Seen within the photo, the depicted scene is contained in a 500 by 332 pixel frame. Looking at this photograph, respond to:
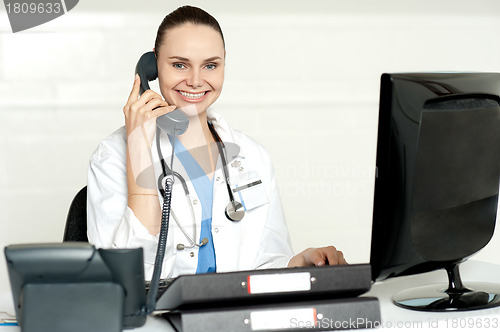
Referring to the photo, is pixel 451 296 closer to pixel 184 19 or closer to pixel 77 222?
pixel 77 222

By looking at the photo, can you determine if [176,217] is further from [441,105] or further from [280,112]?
[280,112]

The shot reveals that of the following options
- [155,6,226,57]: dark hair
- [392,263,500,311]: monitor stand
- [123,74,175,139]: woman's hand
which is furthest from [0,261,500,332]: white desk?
[155,6,226,57]: dark hair

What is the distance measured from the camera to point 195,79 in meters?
2.05

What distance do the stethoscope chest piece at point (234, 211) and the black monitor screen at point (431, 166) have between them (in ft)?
2.49

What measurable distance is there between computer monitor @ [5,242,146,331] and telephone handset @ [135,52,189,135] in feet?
2.64

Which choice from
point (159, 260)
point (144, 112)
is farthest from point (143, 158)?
point (159, 260)

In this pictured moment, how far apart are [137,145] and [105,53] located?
42.1 inches

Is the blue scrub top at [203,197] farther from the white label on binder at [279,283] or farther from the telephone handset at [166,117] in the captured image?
the white label on binder at [279,283]

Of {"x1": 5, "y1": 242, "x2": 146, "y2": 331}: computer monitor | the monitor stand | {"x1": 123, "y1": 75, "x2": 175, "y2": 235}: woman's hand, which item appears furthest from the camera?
{"x1": 123, "y1": 75, "x2": 175, "y2": 235}: woman's hand

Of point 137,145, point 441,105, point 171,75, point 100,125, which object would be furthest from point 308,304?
point 100,125

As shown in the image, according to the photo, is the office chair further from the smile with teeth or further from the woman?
the smile with teeth

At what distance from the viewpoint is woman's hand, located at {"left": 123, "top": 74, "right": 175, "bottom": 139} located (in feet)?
6.10

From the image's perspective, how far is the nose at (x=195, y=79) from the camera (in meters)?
2.05

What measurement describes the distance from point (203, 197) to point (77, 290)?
918 mm
